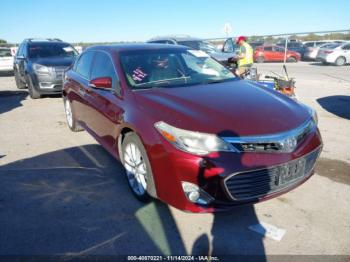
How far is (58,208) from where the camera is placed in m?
3.72

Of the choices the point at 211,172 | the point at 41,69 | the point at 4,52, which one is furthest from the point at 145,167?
the point at 4,52

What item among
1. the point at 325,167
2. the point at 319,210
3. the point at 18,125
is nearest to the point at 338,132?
the point at 325,167

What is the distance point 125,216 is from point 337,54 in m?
22.0

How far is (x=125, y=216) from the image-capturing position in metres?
3.54

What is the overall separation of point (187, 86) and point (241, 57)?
5822mm

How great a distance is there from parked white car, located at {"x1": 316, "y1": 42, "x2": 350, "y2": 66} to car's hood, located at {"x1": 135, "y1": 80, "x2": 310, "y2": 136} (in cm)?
2018

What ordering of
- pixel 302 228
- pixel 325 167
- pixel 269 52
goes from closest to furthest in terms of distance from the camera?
pixel 302 228 < pixel 325 167 < pixel 269 52

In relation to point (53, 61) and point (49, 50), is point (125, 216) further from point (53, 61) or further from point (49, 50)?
point (49, 50)

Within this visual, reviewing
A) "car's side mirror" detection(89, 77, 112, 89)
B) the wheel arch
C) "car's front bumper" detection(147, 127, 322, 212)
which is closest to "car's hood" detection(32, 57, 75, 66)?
"car's side mirror" detection(89, 77, 112, 89)

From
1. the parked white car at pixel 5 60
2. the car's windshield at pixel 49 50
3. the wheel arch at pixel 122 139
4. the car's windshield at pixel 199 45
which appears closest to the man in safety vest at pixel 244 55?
the car's windshield at pixel 199 45

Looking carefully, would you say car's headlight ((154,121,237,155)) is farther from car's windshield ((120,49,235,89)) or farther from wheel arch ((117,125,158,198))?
car's windshield ((120,49,235,89))

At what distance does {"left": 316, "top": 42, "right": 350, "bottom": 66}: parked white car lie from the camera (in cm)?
2186

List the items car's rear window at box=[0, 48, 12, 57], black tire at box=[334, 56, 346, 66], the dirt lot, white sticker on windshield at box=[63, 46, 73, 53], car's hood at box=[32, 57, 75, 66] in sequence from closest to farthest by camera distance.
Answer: the dirt lot
car's hood at box=[32, 57, 75, 66]
white sticker on windshield at box=[63, 46, 73, 53]
car's rear window at box=[0, 48, 12, 57]
black tire at box=[334, 56, 346, 66]

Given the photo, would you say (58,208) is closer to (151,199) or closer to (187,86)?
(151,199)
